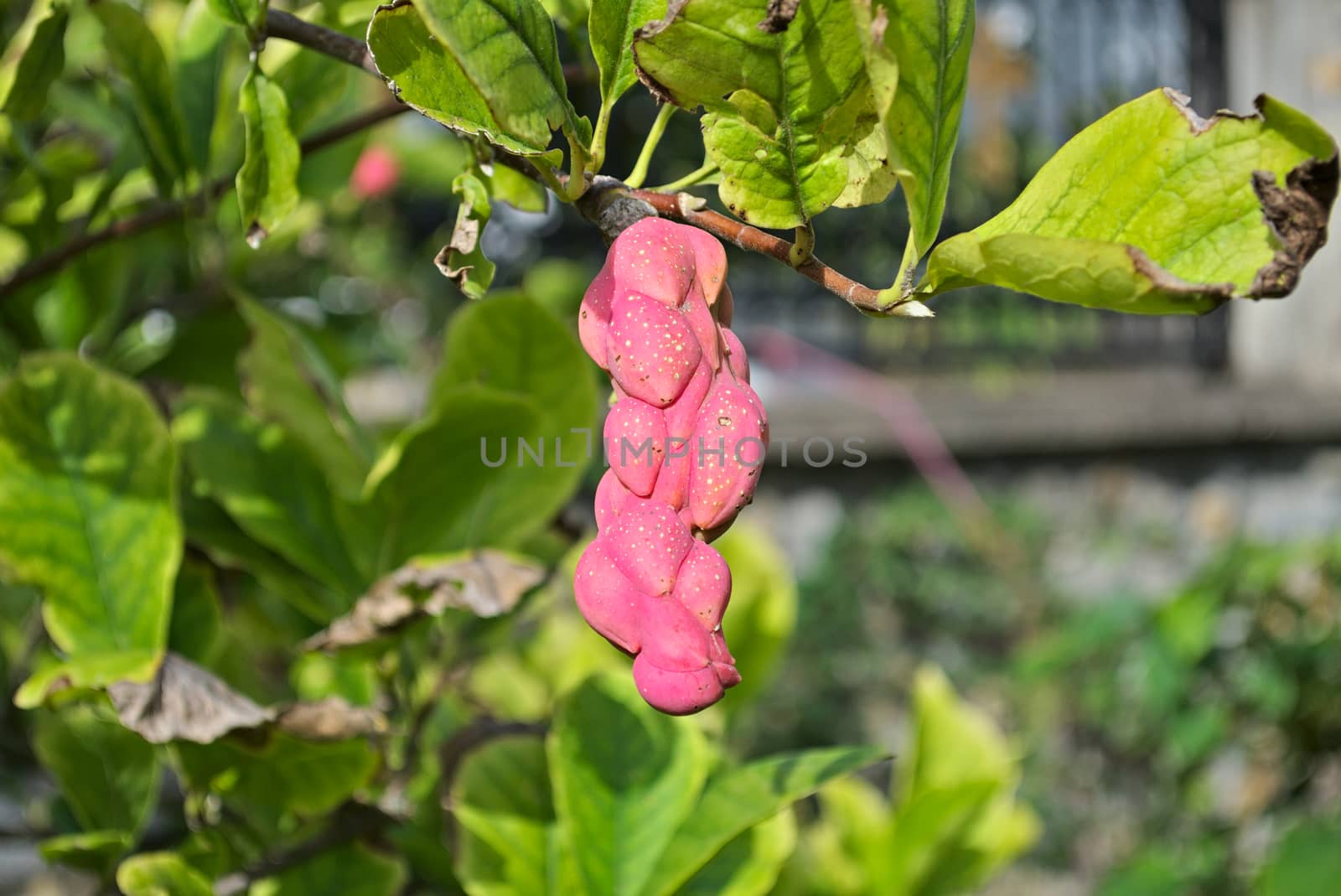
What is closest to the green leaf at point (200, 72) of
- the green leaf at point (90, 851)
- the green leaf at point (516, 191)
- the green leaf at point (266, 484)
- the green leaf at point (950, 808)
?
the green leaf at point (266, 484)

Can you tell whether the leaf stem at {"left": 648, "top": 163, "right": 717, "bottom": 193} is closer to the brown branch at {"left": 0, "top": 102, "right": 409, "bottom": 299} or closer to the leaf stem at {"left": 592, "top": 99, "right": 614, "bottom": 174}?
the leaf stem at {"left": 592, "top": 99, "right": 614, "bottom": 174}

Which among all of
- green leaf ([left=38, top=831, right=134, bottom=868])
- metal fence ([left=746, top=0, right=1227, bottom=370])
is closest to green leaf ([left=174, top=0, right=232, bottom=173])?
green leaf ([left=38, top=831, right=134, bottom=868])

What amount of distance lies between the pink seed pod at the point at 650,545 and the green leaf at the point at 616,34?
136mm

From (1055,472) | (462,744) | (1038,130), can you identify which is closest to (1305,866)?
(462,744)

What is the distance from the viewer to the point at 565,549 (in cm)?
73

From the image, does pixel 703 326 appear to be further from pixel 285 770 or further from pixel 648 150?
pixel 285 770

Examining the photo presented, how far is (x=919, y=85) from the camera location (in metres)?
0.31

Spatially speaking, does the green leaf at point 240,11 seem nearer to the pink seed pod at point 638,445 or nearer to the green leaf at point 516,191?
the green leaf at point 516,191

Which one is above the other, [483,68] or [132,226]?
[483,68]

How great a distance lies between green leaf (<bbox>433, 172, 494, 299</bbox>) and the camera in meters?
0.37

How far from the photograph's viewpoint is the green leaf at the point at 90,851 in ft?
1.90

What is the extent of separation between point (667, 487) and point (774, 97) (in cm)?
12

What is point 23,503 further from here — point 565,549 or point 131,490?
point 565,549

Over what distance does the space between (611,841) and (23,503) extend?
0.32m
